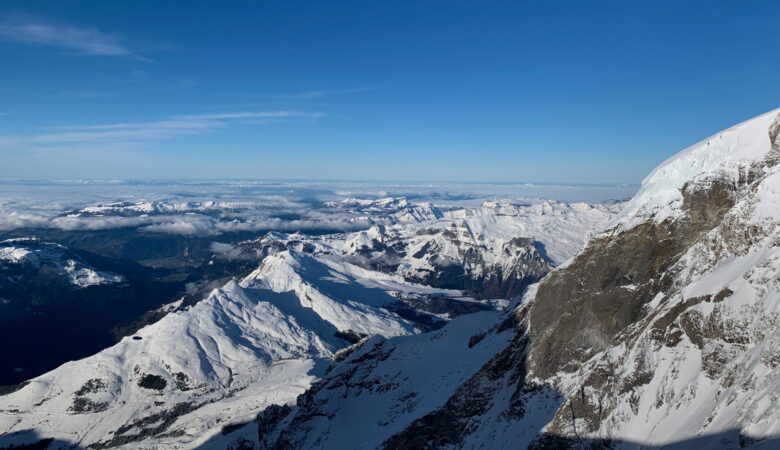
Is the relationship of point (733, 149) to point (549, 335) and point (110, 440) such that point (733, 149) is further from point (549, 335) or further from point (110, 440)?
point (110, 440)

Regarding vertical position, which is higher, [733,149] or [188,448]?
[733,149]

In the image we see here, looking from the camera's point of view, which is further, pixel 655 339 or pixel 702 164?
pixel 702 164

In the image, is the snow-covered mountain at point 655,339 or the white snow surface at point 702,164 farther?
the white snow surface at point 702,164

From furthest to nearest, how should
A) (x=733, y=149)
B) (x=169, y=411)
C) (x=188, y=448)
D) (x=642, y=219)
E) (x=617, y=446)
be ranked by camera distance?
(x=169, y=411) → (x=188, y=448) → (x=642, y=219) → (x=733, y=149) → (x=617, y=446)

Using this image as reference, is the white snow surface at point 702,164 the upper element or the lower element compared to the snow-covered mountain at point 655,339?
upper

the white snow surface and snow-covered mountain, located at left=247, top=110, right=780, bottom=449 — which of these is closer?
snow-covered mountain, located at left=247, top=110, right=780, bottom=449

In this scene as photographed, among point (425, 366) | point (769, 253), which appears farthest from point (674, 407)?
point (425, 366)

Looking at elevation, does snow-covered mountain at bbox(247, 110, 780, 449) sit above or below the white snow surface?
below

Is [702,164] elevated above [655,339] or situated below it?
above
